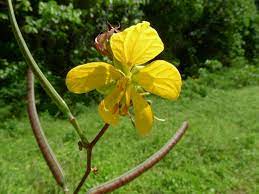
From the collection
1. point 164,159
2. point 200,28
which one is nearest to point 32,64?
Result: point 164,159

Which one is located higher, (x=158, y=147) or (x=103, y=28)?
(x=103, y=28)

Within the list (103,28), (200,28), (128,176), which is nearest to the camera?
(128,176)

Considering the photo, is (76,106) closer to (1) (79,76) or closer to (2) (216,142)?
(2) (216,142)

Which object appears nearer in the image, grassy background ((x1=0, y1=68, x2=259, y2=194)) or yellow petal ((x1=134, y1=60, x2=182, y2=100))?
yellow petal ((x1=134, y1=60, x2=182, y2=100))

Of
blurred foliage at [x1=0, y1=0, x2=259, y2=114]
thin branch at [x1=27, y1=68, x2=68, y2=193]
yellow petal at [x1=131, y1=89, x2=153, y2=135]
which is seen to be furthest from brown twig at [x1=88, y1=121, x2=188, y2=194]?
blurred foliage at [x1=0, y1=0, x2=259, y2=114]

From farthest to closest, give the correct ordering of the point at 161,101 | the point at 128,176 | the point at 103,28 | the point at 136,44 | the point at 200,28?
the point at 200,28
the point at 161,101
the point at 103,28
the point at 128,176
the point at 136,44

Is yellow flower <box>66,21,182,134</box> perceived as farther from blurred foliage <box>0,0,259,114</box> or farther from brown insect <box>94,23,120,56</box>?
blurred foliage <box>0,0,259,114</box>

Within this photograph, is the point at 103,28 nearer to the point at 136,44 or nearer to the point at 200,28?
the point at 200,28
